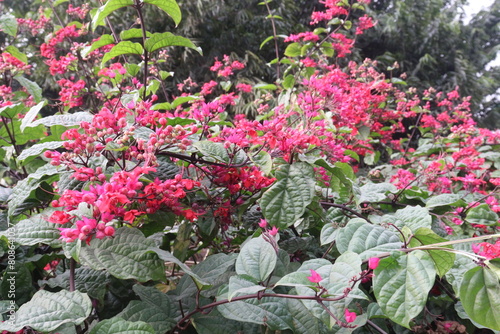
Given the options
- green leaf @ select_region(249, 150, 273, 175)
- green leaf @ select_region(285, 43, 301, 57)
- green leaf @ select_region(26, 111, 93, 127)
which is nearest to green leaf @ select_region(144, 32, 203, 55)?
green leaf @ select_region(26, 111, 93, 127)

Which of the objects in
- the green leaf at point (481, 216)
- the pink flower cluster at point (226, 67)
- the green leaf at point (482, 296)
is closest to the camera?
the green leaf at point (482, 296)

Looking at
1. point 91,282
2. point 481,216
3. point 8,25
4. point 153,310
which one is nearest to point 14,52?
point 8,25

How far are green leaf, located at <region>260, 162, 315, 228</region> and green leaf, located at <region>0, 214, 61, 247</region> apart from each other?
40 cm

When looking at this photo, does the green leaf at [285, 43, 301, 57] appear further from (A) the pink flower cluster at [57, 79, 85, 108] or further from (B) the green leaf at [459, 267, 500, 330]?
(B) the green leaf at [459, 267, 500, 330]

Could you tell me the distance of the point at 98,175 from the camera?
666 mm

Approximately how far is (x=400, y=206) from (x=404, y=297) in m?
0.66

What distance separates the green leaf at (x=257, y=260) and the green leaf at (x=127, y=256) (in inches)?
A: 5.5

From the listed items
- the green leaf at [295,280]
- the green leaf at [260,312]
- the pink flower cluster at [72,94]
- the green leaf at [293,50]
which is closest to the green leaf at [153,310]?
the green leaf at [260,312]

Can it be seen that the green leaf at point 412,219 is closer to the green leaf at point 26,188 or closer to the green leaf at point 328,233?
the green leaf at point 328,233

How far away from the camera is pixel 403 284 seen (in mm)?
553

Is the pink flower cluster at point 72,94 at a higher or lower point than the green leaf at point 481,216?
lower

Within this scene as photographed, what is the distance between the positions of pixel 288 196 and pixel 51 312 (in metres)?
0.48

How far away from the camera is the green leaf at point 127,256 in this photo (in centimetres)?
59

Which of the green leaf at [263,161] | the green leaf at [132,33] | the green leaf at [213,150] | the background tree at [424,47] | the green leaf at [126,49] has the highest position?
the green leaf at [132,33]
